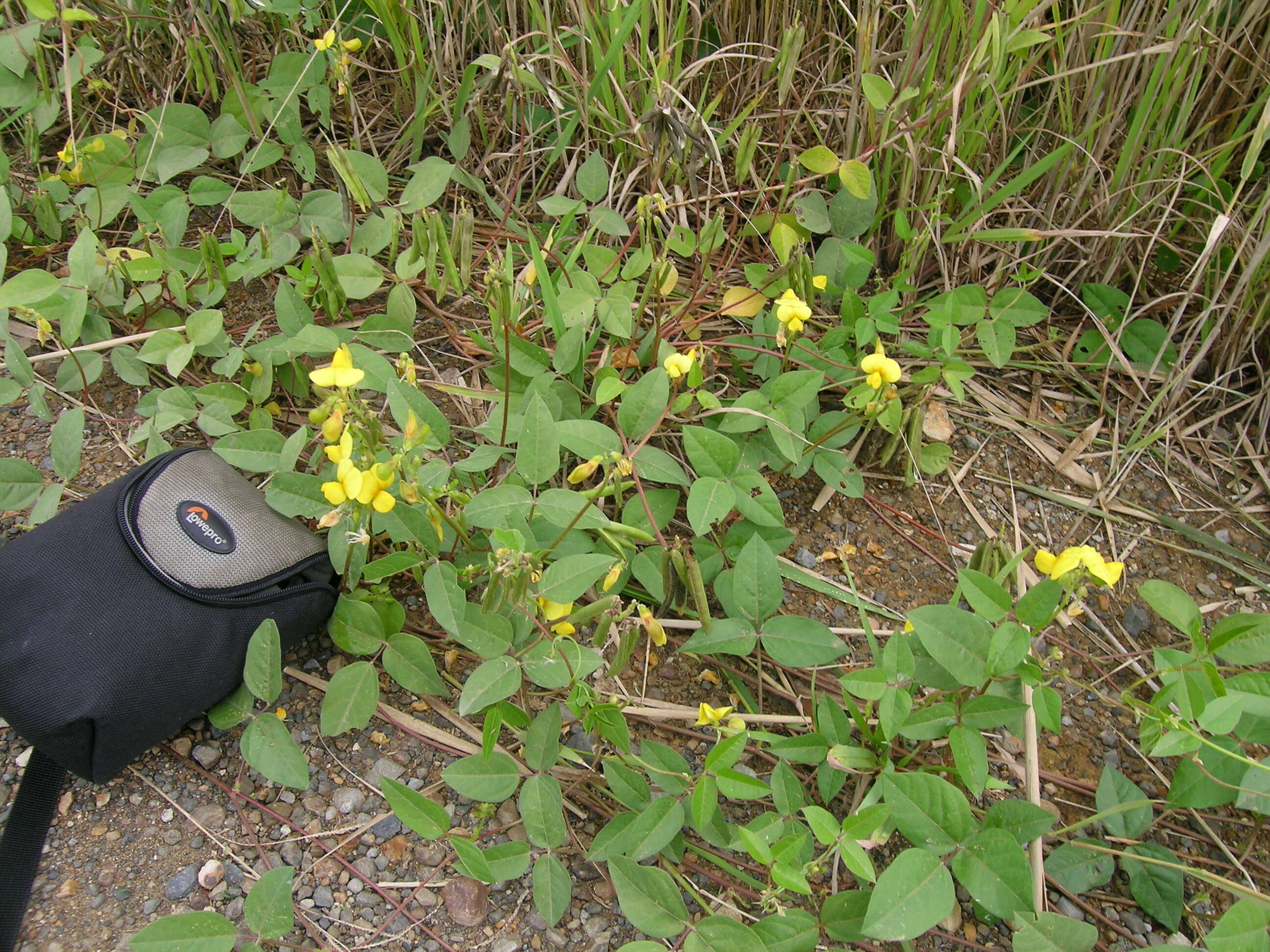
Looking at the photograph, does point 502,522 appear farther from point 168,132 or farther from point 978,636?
point 168,132

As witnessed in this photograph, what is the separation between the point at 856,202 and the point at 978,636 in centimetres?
102

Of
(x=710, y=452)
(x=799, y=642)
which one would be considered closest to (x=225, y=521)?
(x=710, y=452)

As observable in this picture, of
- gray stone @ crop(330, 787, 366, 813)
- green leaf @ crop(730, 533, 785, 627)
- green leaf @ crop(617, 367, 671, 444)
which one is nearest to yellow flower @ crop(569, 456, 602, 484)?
green leaf @ crop(617, 367, 671, 444)

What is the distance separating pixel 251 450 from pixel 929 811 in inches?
48.7

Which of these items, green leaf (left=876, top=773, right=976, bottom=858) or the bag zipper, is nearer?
green leaf (left=876, top=773, right=976, bottom=858)

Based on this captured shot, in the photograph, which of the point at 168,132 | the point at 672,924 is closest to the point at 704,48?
the point at 168,132

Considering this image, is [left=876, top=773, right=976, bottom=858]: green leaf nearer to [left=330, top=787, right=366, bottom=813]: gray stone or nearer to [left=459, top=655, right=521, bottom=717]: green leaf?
[left=459, top=655, right=521, bottom=717]: green leaf

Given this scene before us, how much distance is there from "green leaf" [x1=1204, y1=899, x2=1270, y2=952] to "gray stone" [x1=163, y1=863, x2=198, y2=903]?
4.47 ft

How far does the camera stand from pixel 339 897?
1.29 m

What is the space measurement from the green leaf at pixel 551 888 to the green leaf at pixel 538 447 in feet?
1.88

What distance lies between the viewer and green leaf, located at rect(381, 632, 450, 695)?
4.55ft

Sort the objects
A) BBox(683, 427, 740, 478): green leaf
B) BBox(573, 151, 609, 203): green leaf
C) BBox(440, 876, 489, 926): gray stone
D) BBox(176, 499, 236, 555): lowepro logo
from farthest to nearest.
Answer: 1. BBox(573, 151, 609, 203): green leaf
2. BBox(683, 427, 740, 478): green leaf
3. BBox(176, 499, 236, 555): lowepro logo
4. BBox(440, 876, 489, 926): gray stone

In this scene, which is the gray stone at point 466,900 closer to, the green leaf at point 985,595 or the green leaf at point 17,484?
the green leaf at point 985,595

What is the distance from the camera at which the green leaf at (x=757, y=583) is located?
1.42 m
